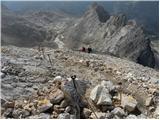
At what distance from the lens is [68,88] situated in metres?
15.1

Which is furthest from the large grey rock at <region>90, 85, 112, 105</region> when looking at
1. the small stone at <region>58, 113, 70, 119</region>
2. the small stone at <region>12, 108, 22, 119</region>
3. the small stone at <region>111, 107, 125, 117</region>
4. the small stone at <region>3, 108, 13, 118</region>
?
the small stone at <region>3, 108, 13, 118</region>

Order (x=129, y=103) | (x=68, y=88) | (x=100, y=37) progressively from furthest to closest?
1. (x=100, y=37)
2. (x=129, y=103)
3. (x=68, y=88)

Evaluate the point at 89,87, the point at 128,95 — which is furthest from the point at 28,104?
the point at 128,95

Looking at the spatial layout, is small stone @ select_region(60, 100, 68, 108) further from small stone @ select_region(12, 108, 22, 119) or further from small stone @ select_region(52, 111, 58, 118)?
small stone @ select_region(12, 108, 22, 119)

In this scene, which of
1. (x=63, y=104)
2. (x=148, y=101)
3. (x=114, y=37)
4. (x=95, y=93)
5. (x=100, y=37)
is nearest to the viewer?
(x=63, y=104)

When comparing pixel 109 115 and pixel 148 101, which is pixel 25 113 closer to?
pixel 109 115

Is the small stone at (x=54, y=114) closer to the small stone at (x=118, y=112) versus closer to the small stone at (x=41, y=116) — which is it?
the small stone at (x=41, y=116)

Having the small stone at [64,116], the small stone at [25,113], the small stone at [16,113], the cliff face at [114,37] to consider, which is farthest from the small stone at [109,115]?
the cliff face at [114,37]

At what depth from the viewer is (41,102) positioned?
1501cm

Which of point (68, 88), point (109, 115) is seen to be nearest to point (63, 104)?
point (68, 88)

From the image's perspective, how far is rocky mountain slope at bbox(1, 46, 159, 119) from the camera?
14594 millimetres

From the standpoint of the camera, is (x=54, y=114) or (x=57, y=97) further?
(x=57, y=97)

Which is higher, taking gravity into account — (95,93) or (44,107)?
(95,93)

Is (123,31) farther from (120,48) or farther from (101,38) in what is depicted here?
(101,38)
